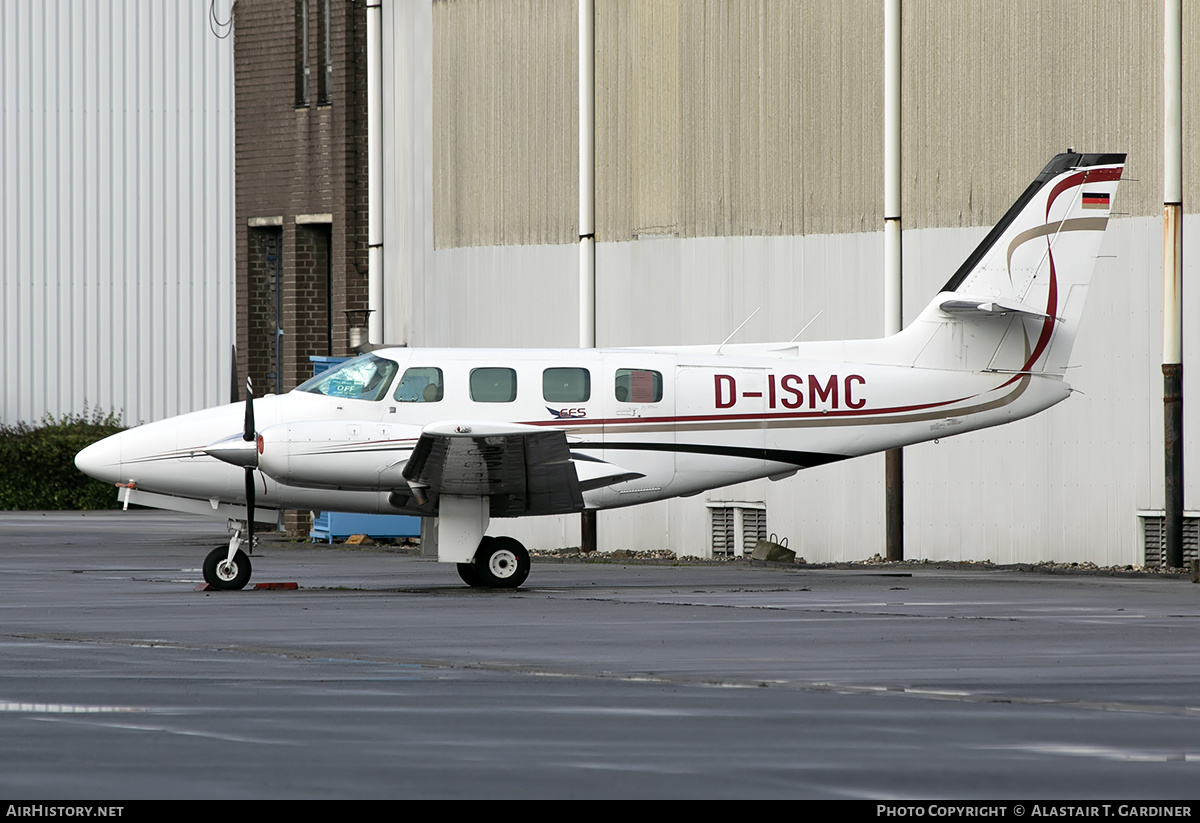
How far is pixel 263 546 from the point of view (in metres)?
30.5

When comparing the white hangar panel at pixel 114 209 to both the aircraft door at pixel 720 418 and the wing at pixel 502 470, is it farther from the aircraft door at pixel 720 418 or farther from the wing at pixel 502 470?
the aircraft door at pixel 720 418

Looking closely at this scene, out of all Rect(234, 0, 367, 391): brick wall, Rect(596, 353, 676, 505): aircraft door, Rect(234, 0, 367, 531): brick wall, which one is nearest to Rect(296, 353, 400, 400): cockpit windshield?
Rect(596, 353, 676, 505): aircraft door

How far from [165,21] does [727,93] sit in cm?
2065

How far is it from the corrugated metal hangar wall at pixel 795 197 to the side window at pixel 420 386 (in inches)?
301

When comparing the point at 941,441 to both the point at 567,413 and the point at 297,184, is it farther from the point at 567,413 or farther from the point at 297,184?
the point at 297,184

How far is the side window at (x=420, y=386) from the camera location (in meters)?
19.9

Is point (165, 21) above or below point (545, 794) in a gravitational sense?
above

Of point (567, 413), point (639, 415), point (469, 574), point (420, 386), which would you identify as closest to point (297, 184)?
point (420, 386)

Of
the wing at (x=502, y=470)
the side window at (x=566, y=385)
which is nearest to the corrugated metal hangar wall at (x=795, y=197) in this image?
the wing at (x=502, y=470)

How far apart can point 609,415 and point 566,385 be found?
55 centimetres

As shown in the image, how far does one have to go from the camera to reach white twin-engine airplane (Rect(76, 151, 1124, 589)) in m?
19.6

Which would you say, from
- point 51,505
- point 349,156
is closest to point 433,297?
point 349,156

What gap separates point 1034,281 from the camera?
21125 mm

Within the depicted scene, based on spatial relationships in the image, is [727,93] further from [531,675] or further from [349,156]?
[531,675]
